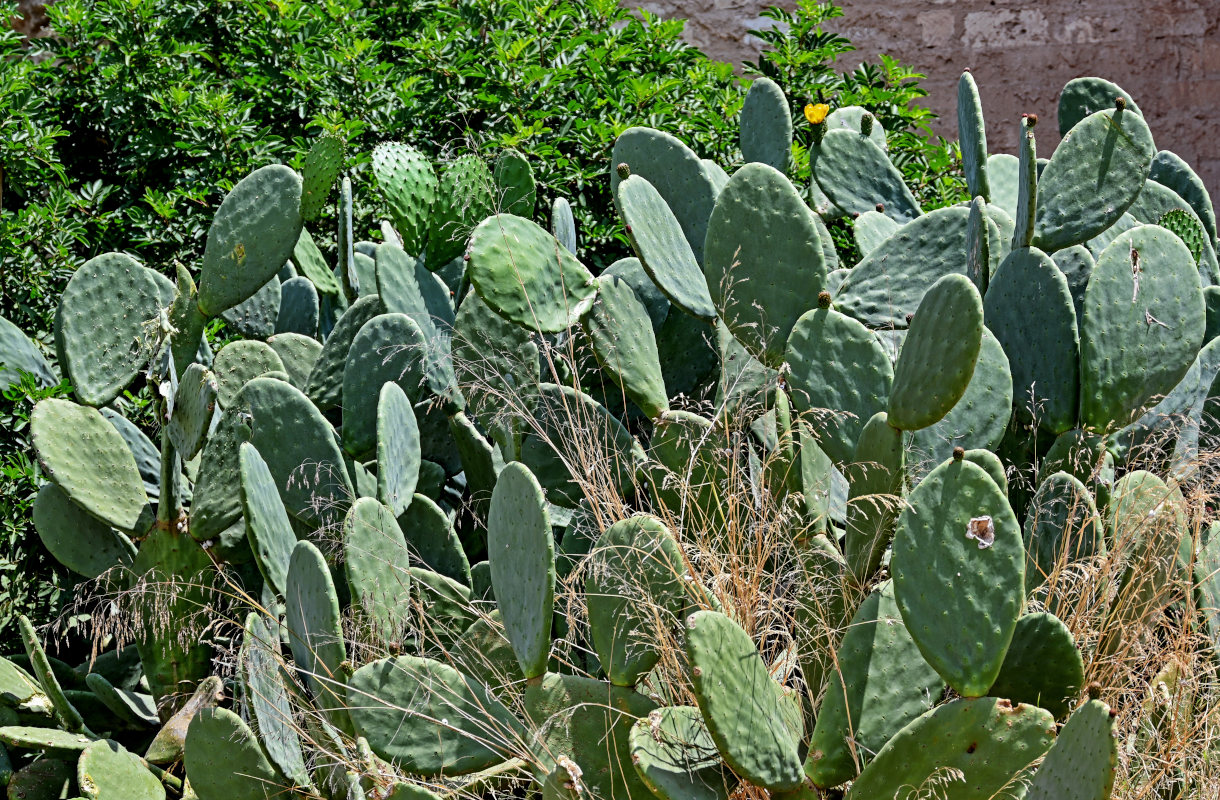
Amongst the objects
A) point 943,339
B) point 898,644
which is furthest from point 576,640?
point 943,339

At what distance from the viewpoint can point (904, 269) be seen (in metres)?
2.37

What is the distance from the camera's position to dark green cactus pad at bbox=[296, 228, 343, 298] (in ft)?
9.96

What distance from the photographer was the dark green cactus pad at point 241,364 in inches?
102

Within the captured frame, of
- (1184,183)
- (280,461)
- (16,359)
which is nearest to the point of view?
(280,461)

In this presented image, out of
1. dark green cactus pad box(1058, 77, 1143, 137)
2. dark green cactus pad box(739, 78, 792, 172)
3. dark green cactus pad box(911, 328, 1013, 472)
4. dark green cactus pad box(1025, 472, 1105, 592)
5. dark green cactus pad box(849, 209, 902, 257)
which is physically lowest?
dark green cactus pad box(1025, 472, 1105, 592)

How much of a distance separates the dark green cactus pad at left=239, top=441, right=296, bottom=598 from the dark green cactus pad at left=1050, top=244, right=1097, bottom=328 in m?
1.60

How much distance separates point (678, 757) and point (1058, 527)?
29.3 inches

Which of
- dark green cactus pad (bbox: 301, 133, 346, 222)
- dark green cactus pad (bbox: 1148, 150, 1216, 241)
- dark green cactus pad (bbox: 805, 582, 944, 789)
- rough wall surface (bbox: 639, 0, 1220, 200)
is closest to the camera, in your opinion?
dark green cactus pad (bbox: 805, 582, 944, 789)

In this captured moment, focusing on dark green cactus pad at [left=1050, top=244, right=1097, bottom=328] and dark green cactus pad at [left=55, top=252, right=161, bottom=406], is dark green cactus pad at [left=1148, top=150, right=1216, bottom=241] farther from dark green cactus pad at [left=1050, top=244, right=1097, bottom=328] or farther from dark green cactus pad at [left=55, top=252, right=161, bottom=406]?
dark green cactus pad at [left=55, top=252, right=161, bottom=406]

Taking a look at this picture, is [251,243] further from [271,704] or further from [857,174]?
[857,174]

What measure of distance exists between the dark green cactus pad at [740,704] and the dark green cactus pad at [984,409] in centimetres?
67

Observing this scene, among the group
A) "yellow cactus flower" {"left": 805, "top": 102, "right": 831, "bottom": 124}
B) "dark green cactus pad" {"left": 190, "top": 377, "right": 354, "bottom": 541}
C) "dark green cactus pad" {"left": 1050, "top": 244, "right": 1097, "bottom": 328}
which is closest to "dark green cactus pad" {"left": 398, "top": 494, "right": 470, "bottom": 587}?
"dark green cactus pad" {"left": 190, "top": 377, "right": 354, "bottom": 541}

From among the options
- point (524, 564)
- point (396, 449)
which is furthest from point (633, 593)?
point (396, 449)

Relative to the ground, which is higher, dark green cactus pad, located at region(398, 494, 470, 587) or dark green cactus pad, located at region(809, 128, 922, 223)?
dark green cactus pad, located at region(809, 128, 922, 223)
